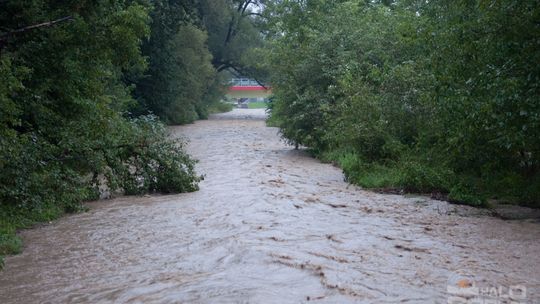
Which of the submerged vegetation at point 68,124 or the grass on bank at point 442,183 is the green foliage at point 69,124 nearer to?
the submerged vegetation at point 68,124

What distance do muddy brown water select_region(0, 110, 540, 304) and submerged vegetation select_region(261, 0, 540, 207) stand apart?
1.36 m

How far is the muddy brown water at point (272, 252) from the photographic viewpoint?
334 inches

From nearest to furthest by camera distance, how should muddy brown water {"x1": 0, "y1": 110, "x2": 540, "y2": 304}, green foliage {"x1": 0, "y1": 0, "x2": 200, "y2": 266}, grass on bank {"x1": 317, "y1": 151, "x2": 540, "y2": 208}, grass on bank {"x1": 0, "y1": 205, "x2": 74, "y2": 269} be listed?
muddy brown water {"x1": 0, "y1": 110, "x2": 540, "y2": 304}
grass on bank {"x1": 0, "y1": 205, "x2": 74, "y2": 269}
green foliage {"x1": 0, "y1": 0, "x2": 200, "y2": 266}
grass on bank {"x1": 317, "y1": 151, "x2": 540, "y2": 208}

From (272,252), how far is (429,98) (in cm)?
638

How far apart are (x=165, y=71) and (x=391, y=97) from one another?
2383cm

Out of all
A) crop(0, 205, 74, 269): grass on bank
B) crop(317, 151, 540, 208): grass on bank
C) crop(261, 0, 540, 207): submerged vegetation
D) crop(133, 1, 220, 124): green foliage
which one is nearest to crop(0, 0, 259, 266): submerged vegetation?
crop(0, 205, 74, 269): grass on bank

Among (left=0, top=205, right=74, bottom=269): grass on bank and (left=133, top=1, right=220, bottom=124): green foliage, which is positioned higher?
(left=133, top=1, right=220, bottom=124): green foliage

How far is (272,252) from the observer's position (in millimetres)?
10555

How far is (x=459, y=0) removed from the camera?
14.0 meters

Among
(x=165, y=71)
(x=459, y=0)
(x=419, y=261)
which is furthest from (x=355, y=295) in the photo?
(x=165, y=71)

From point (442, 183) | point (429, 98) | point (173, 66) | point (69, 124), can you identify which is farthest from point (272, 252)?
point (173, 66)

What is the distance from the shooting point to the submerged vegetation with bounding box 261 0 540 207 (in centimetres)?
1204

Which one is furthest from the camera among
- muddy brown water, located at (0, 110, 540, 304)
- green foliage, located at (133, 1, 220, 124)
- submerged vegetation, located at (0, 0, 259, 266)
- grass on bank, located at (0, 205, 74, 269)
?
green foliage, located at (133, 1, 220, 124)

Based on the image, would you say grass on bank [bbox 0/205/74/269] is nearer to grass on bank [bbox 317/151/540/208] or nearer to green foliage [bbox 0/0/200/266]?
green foliage [bbox 0/0/200/266]
